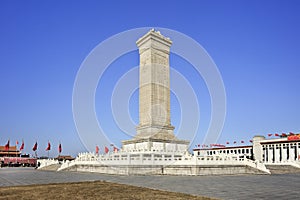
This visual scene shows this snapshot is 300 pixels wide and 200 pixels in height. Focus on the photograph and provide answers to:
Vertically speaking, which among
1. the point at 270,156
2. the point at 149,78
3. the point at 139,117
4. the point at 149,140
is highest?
the point at 149,78

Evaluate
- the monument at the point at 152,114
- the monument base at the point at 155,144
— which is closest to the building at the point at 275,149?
the monument base at the point at 155,144

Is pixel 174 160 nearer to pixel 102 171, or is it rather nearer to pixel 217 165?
pixel 217 165

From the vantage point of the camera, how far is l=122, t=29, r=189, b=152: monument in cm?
3912

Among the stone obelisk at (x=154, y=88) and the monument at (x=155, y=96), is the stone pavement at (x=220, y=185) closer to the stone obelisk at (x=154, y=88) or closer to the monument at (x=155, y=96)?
the monument at (x=155, y=96)

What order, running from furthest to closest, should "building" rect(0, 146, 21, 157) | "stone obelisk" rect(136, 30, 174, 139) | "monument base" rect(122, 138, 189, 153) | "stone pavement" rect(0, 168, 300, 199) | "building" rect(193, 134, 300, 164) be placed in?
"building" rect(0, 146, 21, 157)
"building" rect(193, 134, 300, 164)
"stone obelisk" rect(136, 30, 174, 139)
"monument base" rect(122, 138, 189, 153)
"stone pavement" rect(0, 168, 300, 199)

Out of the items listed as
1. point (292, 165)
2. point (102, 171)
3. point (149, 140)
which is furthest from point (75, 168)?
point (292, 165)

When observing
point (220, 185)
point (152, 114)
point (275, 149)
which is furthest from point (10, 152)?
point (220, 185)

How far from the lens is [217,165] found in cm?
2384

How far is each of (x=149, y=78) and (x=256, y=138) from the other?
37021 millimetres

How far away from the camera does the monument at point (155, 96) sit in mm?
39125

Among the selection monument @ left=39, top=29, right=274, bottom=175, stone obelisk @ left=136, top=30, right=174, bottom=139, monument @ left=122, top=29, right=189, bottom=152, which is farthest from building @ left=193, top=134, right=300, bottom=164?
stone obelisk @ left=136, top=30, right=174, bottom=139

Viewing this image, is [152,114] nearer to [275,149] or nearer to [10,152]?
[275,149]

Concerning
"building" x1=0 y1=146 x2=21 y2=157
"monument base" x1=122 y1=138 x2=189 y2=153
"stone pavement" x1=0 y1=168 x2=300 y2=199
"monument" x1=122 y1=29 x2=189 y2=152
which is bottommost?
"building" x1=0 y1=146 x2=21 y2=157

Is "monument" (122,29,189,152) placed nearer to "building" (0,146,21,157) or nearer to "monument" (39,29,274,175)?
"monument" (39,29,274,175)
